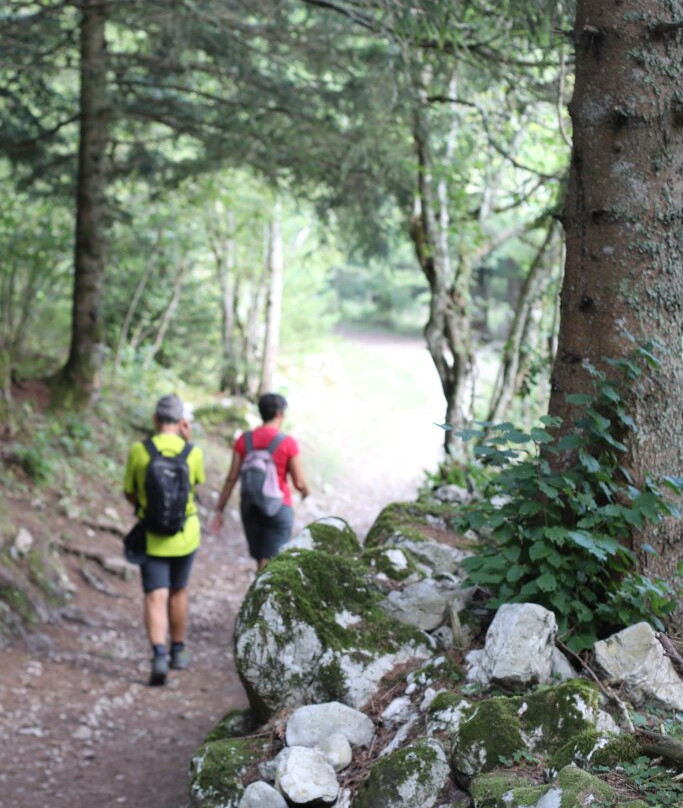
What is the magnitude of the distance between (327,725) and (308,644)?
0.40m

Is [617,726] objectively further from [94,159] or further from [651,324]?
[94,159]

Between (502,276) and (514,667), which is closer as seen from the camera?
(514,667)

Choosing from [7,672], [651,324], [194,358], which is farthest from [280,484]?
[194,358]

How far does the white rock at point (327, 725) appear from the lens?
343 centimetres

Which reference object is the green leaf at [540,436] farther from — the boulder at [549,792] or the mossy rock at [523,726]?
the boulder at [549,792]

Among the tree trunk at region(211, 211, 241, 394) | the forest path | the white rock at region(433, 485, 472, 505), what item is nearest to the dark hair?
the white rock at region(433, 485, 472, 505)

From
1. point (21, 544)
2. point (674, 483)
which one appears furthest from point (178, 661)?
point (674, 483)

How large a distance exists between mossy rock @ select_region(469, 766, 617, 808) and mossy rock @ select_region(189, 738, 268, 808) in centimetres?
107

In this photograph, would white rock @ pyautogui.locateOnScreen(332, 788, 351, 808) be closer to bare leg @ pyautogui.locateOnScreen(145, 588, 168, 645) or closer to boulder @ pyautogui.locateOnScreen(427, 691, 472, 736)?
boulder @ pyautogui.locateOnScreen(427, 691, 472, 736)

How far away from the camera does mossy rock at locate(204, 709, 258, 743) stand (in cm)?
400

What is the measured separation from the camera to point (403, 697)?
140 inches

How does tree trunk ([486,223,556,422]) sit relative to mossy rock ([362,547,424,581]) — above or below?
above

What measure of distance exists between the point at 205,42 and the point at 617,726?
364 inches

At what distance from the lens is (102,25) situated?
1008cm
